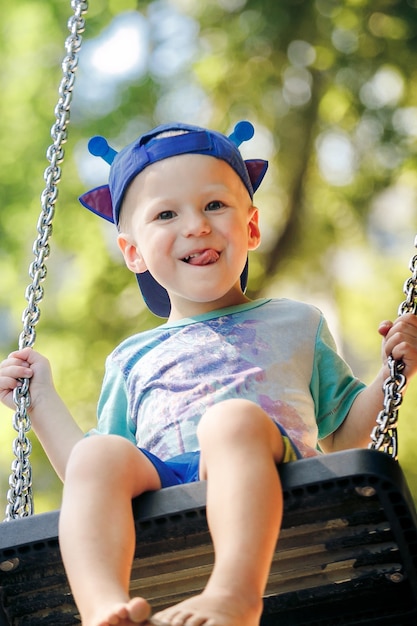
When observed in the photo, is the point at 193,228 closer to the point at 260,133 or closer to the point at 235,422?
the point at 235,422

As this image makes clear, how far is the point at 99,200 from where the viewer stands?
176cm

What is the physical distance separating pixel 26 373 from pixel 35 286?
0.13 metres

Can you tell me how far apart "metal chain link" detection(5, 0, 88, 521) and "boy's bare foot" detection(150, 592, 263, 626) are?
389 mm

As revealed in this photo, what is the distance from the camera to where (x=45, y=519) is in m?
1.24

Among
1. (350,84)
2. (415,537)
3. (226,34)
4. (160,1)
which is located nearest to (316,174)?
(350,84)

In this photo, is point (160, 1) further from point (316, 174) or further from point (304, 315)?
point (304, 315)

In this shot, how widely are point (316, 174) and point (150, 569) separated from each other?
13.9ft

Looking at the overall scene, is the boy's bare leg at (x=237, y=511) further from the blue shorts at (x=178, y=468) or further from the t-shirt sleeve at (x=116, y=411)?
the t-shirt sleeve at (x=116, y=411)

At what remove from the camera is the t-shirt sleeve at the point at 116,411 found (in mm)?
1543

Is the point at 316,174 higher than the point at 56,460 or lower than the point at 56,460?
higher

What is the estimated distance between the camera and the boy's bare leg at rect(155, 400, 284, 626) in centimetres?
104

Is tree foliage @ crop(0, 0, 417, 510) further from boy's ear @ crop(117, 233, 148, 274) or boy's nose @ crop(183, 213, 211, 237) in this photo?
boy's nose @ crop(183, 213, 211, 237)

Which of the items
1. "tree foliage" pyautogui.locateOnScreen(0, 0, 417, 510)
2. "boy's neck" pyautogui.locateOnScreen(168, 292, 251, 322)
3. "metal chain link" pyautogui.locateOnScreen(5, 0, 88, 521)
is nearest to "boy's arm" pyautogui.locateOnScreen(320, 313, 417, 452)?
"boy's neck" pyautogui.locateOnScreen(168, 292, 251, 322)

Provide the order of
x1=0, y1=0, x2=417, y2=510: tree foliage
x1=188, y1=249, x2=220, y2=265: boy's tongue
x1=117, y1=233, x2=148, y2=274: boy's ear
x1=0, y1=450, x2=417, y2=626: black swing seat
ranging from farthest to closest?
1. x1=0, y1=0, x2=417, y2=510: tree foliage
2. x1=117, y1=233, x2=148, y2=274: boy's ear
3. x1=188, y1=249, x2=220, y2=265: boy's tongue
4. x1=0, y1=450, x2=417, y2=626: black swing seat
